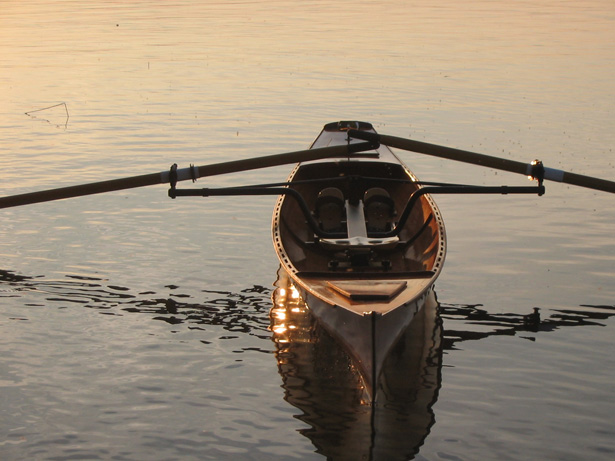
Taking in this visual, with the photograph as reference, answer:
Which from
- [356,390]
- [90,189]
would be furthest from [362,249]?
[90,189]

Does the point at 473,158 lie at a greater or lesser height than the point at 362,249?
greater

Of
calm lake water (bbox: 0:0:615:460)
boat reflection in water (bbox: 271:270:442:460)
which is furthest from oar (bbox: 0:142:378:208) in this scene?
boat reflection in water (bbox: 271:270:442:460)

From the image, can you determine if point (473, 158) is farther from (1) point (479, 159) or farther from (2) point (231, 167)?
(2) point (231, 167)

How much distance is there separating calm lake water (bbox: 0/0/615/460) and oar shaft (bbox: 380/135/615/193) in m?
1.59

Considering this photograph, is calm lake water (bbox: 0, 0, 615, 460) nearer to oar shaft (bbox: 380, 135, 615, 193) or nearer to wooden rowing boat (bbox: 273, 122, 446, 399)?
wooden rowing boat (bbox: 273, 122, 446, 399)

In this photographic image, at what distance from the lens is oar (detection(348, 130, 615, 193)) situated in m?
14.1

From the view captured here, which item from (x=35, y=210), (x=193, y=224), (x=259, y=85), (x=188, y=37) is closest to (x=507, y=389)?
(x=193, y=224)

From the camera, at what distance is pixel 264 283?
1501cm

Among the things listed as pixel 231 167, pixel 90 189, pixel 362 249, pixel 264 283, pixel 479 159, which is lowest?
pixel 264 283

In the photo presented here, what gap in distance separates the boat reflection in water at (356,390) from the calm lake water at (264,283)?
34 mm

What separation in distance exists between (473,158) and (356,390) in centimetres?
→ 473

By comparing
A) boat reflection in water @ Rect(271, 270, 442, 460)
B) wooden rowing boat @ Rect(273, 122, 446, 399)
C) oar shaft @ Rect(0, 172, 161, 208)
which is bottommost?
boat reflection in water @ Rect(271, 270, 442, 460)

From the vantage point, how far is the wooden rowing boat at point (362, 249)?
34.9 feet

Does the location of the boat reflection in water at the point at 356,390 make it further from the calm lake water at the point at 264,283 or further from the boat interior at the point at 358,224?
the boat interior at the point at 358,224
